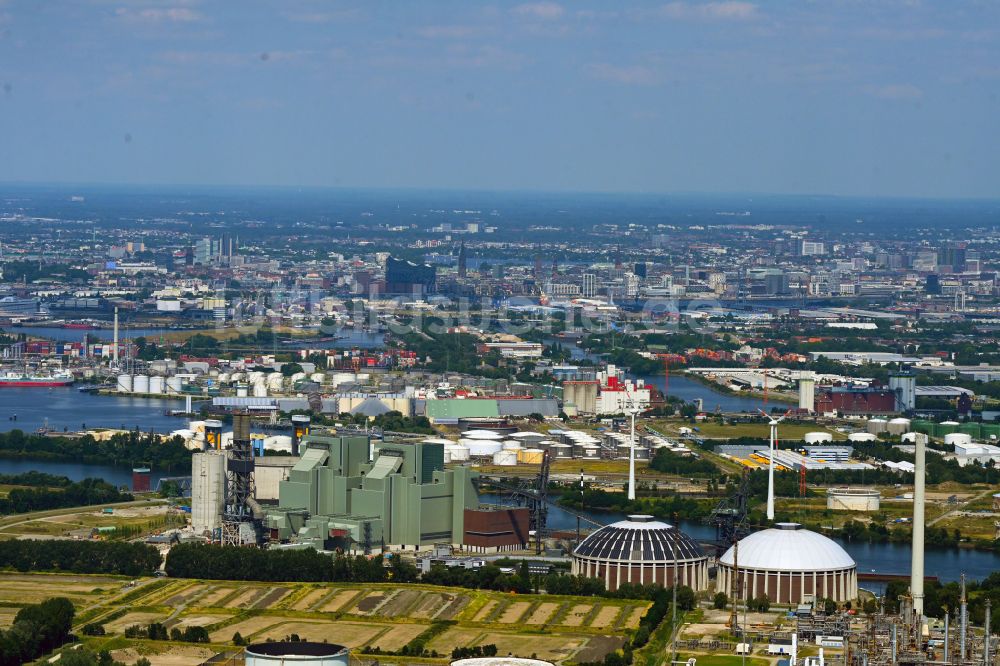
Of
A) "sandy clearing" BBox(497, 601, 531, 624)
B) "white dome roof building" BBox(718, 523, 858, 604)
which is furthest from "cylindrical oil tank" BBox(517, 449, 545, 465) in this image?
"sandy clearing" BBox(497, 601, 531, 624)

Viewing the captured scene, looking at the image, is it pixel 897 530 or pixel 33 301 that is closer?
pixel 897 530

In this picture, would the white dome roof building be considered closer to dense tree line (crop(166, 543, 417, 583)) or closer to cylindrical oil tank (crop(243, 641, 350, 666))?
dense tree line (crop(166, 543, 417, 583))

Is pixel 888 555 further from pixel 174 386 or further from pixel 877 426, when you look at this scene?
pixel 174 386

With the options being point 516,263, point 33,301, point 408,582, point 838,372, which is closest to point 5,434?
point 408,582

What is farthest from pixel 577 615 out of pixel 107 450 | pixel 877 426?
pixel 877 426

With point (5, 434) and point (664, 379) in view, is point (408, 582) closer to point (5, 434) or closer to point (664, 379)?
point (5, 434)

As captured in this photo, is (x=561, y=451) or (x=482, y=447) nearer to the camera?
(x=482, y=447)
